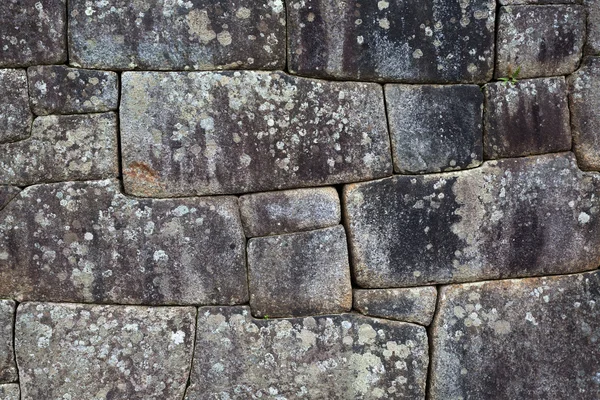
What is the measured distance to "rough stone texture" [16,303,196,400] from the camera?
338 centimetres

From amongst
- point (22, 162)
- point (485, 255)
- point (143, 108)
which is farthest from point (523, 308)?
point (22, 162)

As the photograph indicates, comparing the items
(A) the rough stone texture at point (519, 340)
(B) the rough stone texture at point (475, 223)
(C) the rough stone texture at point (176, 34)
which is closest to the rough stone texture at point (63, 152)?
(C) the rough stone texture at point (176, 34)

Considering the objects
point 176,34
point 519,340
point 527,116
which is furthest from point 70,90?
point 519,340

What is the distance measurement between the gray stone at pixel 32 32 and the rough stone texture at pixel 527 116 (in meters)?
2.39

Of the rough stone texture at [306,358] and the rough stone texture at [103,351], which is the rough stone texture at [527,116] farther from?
the rough stone texture at [103,351]

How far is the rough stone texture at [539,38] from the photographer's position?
3.47 meters

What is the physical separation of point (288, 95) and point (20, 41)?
4.82ft

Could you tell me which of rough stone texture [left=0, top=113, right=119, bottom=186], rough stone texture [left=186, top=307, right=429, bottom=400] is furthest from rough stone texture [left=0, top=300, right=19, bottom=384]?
rough stone texture [left=186, top=307, right=429, bottom=400]

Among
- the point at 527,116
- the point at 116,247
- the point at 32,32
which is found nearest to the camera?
the point at 32,32

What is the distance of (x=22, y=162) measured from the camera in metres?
3.34

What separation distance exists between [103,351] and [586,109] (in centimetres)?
306

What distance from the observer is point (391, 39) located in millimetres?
3422

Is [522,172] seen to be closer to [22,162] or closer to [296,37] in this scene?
[296,37]

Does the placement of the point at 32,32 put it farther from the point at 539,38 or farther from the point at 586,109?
the point at 586,109
